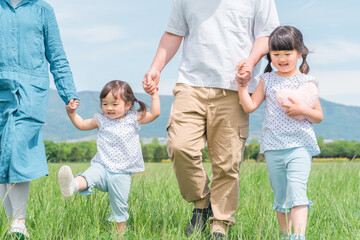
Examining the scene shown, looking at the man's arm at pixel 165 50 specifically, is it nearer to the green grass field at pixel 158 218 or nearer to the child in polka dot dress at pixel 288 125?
the child in polka dot dress at pixel 288 125

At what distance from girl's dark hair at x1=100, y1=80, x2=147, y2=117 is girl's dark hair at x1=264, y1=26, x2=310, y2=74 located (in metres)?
1.07

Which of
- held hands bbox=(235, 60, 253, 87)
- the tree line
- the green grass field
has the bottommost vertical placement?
the tree line

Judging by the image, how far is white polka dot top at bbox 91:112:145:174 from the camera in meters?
3.19

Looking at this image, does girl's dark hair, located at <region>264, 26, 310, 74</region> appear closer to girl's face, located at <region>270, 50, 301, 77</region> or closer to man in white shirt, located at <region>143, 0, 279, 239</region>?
girl's face, located at <region>270, 50, 301, 77</region>

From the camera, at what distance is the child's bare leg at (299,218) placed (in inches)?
107

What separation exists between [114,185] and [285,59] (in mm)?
1467

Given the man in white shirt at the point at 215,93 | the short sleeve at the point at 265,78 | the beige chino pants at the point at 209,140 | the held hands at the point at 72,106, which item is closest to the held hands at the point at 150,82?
the man in white shirt at the point at 215,93

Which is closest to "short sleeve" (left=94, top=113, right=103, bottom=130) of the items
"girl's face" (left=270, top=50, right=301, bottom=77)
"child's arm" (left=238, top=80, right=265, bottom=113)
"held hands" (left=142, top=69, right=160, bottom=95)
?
"held hands" (left=142, top=69, right=160, bottom=95)

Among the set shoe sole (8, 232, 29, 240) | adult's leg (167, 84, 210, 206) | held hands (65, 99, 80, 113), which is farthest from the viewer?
held hands (65, 99, 80, 113)

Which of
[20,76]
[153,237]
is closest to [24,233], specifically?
[153,237]

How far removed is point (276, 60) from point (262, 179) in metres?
2.71

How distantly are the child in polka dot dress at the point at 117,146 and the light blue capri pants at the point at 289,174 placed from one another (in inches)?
37.3

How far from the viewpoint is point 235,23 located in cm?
315

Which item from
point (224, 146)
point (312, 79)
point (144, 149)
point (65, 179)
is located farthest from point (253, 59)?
point (144, 149)
